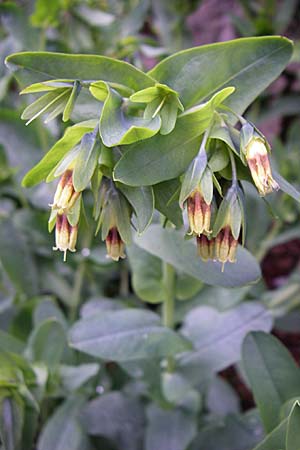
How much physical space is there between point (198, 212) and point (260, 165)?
3.0 inches

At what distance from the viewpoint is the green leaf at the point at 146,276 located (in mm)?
867

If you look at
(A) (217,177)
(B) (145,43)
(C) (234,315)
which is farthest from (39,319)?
(B) (145,43)

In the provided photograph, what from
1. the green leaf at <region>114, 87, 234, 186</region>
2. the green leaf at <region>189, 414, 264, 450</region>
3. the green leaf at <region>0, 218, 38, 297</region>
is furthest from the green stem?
the green leaf at <region>0, 218, 38, 297</region>

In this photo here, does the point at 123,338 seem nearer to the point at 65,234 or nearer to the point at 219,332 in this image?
the point at 219,332

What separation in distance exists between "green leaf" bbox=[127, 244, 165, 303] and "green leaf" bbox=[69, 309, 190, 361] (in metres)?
0.04

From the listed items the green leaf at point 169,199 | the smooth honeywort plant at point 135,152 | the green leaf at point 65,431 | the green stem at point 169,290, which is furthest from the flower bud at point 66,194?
the green leaf at point 65,431

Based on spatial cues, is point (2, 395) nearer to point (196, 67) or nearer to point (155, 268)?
point (155, 268)

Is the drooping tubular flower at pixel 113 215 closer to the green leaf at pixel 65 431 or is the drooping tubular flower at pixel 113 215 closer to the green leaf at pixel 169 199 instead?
the green leaf at pixel 169 199

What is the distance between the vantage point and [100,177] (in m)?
0.65

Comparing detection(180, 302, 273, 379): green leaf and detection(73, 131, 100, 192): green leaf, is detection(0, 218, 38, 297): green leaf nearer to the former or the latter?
detection(180, 302, 273, 379): green leaf

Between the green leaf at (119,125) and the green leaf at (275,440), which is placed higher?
the green leaf at (119,125)

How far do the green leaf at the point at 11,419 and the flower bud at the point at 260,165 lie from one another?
50 cm

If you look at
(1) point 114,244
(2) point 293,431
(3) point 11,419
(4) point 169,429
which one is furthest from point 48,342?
(2) point 293,431

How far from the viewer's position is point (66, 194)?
0.58 meters
